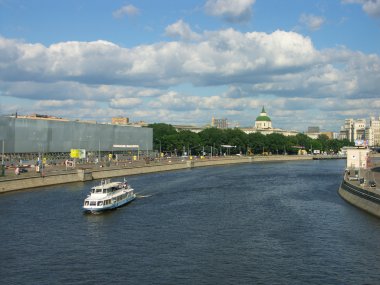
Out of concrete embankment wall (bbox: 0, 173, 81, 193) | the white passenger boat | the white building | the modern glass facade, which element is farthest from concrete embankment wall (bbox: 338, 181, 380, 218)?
the modern glass facade

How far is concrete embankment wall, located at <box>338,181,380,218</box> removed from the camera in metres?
57.3

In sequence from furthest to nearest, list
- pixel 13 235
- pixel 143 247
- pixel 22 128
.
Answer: pixel 22 128 < pixel 13 235 < pixel 143 247

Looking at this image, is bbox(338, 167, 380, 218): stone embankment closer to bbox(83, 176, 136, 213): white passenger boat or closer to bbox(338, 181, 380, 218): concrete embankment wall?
bbox(338, 181, 380, 218): concrete embankment wall

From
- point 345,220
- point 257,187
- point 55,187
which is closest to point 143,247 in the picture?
point 345,220

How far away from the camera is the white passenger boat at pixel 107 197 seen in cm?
6096

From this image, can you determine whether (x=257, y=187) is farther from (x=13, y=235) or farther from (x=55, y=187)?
(x=13, y=235)

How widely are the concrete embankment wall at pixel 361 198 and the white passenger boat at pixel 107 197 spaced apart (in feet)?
94.8

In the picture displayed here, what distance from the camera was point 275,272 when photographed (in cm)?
3606

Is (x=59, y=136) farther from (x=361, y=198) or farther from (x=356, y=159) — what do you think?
(x=361, y=198)

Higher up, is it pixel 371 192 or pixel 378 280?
pixel 371 192

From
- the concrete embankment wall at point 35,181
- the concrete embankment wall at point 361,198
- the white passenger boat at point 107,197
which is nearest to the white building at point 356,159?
the concrete embankment wall at point 361,198

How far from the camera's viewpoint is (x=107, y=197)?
63688 millimetres

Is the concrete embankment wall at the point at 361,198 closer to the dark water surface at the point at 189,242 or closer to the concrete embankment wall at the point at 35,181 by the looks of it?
the dark water surface at the point at 189,242

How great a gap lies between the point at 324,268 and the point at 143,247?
1424 cm
